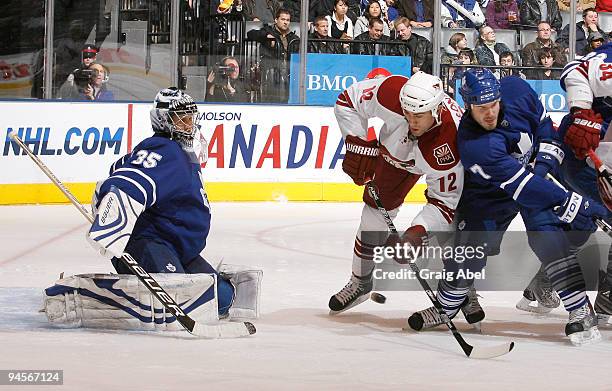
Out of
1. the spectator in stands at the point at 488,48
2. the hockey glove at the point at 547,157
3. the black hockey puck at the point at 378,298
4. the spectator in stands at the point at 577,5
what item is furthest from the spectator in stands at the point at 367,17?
the hockey glove at the point at 547,157

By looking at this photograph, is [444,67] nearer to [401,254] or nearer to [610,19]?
[610,19]

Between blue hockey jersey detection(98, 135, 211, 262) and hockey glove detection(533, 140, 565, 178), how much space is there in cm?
119

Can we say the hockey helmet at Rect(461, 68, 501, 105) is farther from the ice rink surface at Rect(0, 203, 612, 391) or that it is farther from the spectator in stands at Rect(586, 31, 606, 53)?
the spectator in stands at Rect(586, 31, 606, 53)

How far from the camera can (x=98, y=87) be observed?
9.57 m

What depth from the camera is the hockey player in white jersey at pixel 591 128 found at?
4465mm

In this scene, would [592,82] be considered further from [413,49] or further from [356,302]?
[413,49]

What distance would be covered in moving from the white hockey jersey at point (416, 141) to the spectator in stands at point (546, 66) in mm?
6198

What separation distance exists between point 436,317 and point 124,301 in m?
1.14

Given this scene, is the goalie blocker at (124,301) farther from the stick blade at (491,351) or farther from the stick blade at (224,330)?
the stick blade at (491,351)

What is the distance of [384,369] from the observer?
362 centimetres

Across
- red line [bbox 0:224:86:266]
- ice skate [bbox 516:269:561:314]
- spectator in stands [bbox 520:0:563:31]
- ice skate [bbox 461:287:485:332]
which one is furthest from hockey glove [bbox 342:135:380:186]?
spectator in stands [bbox 520:0:563:31]

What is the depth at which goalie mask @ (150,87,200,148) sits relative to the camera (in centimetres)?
435

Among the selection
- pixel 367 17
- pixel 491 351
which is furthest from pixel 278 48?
pixel 491 351

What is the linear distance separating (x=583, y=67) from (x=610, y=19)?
6.37 metres
